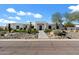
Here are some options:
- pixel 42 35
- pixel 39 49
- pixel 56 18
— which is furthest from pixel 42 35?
pixel 39 49

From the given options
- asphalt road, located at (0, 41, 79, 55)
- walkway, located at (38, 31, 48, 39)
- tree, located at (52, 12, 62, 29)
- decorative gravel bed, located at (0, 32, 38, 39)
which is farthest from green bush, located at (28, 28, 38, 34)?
asphalt road, located at (0, 41, 79, 55)

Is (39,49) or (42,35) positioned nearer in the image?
(39,49)

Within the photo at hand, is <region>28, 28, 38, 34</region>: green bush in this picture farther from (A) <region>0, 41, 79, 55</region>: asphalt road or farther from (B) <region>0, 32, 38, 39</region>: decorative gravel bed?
(A) <region>0, 41, 79, 55</region>: asphalt road

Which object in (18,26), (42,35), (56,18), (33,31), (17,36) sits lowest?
(17,36)

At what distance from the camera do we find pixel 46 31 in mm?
16766

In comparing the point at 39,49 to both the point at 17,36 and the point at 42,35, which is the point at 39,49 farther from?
the point at 17,36

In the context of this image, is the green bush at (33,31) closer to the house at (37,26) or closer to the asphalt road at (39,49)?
the house at (37,26)

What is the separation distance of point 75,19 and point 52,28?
2009mm

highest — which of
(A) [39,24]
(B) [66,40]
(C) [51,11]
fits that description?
(C) [51,11]

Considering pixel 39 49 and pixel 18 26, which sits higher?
pixel 18 26

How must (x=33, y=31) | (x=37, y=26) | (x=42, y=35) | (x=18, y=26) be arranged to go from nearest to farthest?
1. (x=18, y=26)
2. (x=37, y=26)
3. (x=42, y=35)
4. (x=33, y=31)

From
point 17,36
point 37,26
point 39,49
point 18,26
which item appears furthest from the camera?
point 17,36
